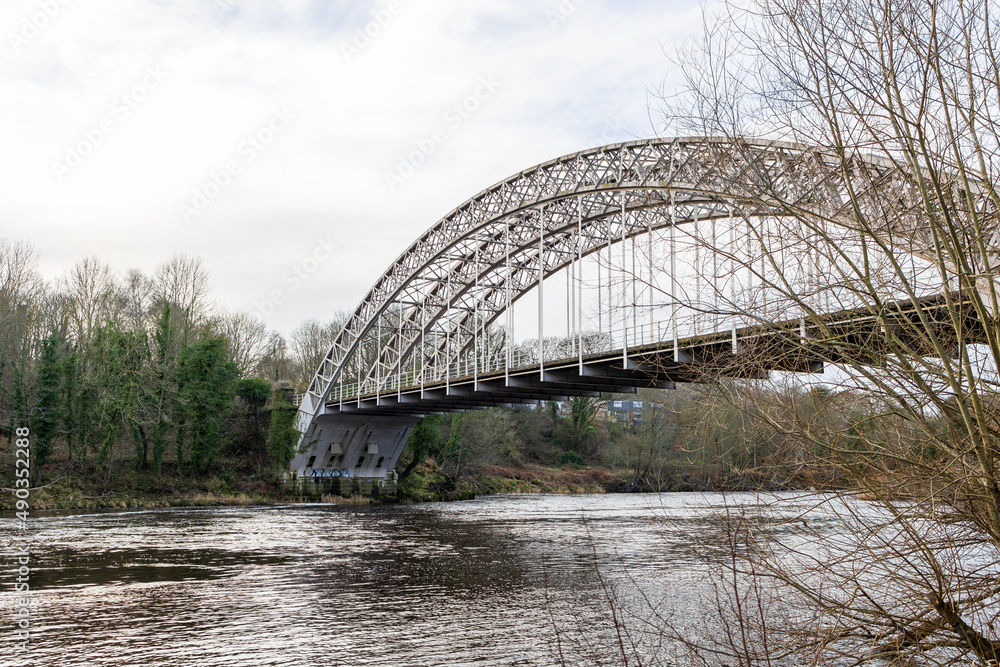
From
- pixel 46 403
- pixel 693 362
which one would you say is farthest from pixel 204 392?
pixel 693 362

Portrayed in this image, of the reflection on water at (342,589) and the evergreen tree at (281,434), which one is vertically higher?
the evergreen tree at (281,434)

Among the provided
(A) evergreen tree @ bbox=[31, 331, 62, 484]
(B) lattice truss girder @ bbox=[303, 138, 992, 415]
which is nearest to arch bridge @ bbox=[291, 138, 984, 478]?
(B) lattice truss girder @ bbox=[303, 138, 992, 415]

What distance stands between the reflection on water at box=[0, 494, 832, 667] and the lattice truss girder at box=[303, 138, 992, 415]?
8.51 feet

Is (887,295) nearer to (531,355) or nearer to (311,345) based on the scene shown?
(531,355)

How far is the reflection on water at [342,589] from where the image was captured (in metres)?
11.4

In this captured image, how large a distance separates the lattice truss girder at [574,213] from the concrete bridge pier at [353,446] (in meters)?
2.04

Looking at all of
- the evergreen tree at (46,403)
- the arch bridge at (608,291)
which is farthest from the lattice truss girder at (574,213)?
the evergreen tree at (46,403)

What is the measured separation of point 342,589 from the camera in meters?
16.8

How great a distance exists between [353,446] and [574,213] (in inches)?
1016

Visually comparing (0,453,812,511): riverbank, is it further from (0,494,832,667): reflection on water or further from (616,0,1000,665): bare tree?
(616,0,1000,665): bare tree

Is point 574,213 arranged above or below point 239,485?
above

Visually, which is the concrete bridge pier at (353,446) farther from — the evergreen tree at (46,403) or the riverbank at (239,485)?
the evergreen tree at (46,403)

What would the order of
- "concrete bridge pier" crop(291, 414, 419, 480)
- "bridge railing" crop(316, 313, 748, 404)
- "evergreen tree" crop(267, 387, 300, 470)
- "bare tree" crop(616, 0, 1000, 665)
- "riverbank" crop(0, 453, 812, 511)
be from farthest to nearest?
"concrete bridge pier" crop(291, 414, 419, 480) → "evergreen tree" crop(267, 387, 300, 470) → "riverbank" crop(0, 453, 812, 511) → "bridge railing" crop(316, 313, 748, 404) → "bare tree" crop(616, 0, 1000, 665)

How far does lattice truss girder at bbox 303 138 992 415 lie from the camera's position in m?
6.20
